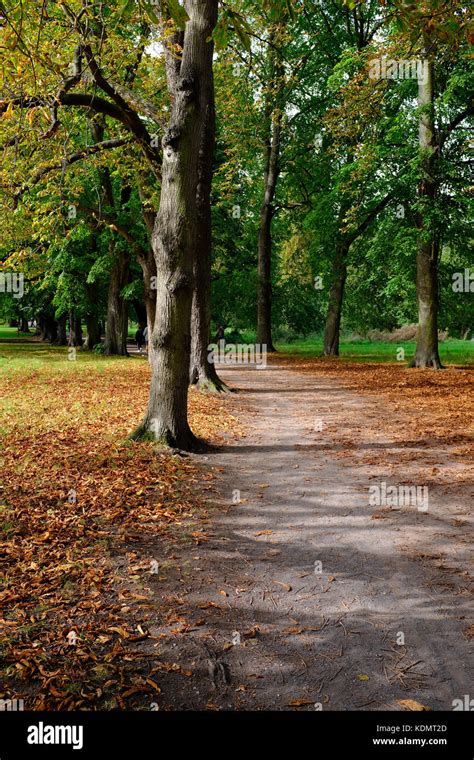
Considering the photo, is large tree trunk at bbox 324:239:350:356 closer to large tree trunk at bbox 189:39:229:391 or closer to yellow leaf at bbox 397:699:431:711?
large tree trunk at bbox 189:39:229:391

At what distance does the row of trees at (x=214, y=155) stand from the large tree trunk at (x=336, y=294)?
100 millimetres

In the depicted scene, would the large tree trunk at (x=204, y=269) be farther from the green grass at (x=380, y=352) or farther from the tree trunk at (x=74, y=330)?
the tree trunk at (x=74, y=330)

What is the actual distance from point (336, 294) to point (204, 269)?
50.2 ft

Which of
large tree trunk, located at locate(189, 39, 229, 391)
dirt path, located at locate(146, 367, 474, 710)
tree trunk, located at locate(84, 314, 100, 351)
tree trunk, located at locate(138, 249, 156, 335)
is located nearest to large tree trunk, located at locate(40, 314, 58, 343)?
tree trunk, located at locate(84, 314, 100, 351)

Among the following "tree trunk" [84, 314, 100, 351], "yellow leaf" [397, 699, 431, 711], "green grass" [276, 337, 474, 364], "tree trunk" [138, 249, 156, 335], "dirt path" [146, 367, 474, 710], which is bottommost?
"yellow leaf" [397, 699, 431, 711]

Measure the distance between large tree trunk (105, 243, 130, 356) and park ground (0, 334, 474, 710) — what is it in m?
18.8

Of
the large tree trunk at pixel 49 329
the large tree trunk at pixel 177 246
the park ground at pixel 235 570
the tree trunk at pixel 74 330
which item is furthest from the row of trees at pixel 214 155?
the large tree trunk at pixel 49 329

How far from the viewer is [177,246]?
834 centimetres

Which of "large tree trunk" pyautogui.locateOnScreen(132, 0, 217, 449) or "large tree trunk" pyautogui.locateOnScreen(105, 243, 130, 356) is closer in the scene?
"large tree trunk" pyautogui.locateOnScreen(132, 0, 217, 449)

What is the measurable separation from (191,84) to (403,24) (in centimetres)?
388

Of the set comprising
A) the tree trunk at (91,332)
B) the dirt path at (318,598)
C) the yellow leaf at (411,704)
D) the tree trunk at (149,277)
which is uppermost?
the tree trunk at (149,277)

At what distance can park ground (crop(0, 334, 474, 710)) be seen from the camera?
127 inches

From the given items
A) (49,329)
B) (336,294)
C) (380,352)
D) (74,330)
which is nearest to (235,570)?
(336,294)

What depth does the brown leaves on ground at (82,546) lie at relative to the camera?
3246 millimetres
